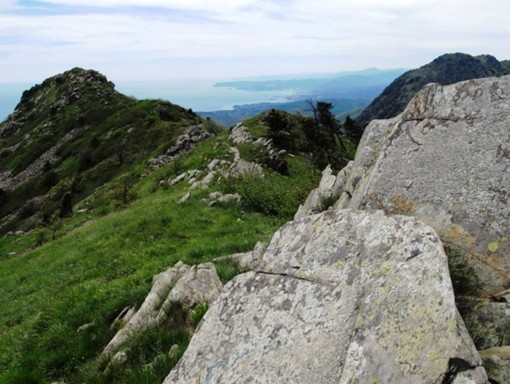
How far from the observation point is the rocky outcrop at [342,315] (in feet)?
15.7

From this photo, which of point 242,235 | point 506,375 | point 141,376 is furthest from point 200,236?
point 506,375

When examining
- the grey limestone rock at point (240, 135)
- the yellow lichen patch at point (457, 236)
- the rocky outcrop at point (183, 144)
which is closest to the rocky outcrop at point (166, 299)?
the yellow lichen patch at point (457, 236)

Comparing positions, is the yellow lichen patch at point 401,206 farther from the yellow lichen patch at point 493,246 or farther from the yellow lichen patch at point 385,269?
the yellow lichen patch at point 385,269

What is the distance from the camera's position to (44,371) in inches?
409

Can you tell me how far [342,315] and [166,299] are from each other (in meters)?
6.10

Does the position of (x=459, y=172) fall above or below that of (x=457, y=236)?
above

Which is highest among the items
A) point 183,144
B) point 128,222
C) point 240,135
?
point 240,135

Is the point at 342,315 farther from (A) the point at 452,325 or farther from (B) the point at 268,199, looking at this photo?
(B) the point at 268,199

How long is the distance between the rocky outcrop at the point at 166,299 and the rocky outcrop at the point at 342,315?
326cm

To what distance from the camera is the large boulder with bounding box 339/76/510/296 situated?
6.51m

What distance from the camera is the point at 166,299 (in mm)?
10742

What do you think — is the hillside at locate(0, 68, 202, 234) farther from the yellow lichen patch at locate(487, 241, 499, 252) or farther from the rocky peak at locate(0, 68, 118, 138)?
the yellow lichen patch at locate(487, 241, 499, 252)

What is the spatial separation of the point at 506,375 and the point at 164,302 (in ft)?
25.2

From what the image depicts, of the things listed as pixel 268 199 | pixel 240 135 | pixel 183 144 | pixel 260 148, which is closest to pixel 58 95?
pixel 183 144
